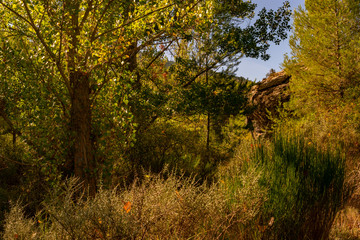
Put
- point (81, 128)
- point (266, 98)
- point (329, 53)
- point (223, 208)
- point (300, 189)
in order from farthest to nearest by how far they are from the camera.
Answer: point (266, 98)
point (329, 53)
point (81, 128)
point (300, 189)
point (223, 208)

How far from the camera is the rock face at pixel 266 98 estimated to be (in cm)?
1339

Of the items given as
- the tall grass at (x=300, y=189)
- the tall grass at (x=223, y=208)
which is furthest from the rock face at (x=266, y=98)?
the tall grass at (x=223, y=208)

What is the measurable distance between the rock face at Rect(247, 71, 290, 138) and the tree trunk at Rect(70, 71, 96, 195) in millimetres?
9897

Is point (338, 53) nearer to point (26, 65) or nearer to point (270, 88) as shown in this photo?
point (270, 88)

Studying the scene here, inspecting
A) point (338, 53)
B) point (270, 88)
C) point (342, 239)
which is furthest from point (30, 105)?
point (270, 88)

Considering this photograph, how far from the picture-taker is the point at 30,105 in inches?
172

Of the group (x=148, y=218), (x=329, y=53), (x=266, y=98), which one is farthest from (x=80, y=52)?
(x=266, y=98)

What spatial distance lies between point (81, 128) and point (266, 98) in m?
11.3

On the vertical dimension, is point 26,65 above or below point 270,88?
below

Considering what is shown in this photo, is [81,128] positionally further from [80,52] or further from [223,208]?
[223,208]

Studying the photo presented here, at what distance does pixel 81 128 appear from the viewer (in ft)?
14.3

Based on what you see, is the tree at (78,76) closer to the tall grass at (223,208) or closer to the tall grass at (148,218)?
the tall grass at (223,208)

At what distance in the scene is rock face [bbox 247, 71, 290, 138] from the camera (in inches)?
527

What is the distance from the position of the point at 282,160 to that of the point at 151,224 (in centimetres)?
213
